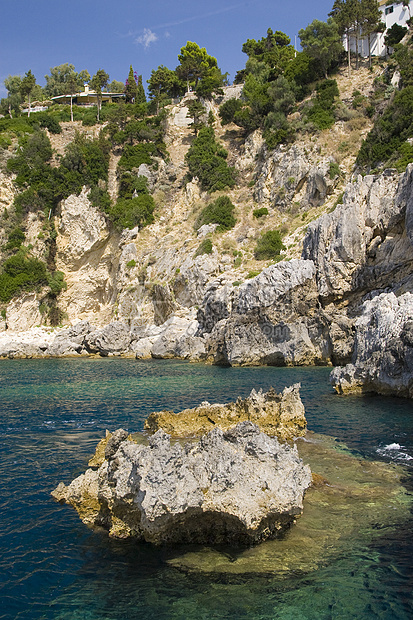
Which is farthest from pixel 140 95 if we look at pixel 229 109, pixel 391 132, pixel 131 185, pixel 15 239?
pixel 391 132

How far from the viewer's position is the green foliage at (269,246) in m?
40.2

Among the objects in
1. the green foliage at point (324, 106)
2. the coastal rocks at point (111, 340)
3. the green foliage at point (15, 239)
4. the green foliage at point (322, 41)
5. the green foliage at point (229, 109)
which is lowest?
the coastal rocks at point (111, 340)

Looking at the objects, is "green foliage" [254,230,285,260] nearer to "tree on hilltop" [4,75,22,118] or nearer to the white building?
the white building

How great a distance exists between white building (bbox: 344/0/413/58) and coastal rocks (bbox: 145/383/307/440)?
60903 millimetres

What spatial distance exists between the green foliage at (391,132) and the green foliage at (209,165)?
716 inches

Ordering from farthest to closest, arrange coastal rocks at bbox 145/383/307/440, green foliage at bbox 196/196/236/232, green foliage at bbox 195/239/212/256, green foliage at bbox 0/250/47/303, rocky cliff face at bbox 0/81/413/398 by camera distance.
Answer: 1. green foliage at bbox 196/196/236/232
2. green foliage at bbox 0/250/47/303
3. green foliage at bbox 195/239/212/256
4. rocky cliff face at bbox 0/81/413/398
5. coastal rocks at bbox 145/383/307/440

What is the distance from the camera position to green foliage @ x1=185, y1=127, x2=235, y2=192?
53281mm

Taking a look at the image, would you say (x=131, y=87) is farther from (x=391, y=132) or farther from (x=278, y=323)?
(x=278, y=323)

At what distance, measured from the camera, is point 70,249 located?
5297 centimetres

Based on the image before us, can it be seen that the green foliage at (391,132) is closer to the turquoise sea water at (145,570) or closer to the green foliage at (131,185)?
the green foliage at (131,185)

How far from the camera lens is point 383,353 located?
1652 centimetres

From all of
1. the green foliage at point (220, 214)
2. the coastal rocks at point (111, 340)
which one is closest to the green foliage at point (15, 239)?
the coastal rocks at point (111, 340)

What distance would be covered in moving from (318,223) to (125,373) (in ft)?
54.1

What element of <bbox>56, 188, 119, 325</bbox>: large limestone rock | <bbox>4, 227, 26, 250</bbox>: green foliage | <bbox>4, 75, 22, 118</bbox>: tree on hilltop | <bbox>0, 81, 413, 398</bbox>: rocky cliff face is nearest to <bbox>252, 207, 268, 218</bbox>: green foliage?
<bbox>0, 81, 413, 398</bbox>: rocky cliff face
